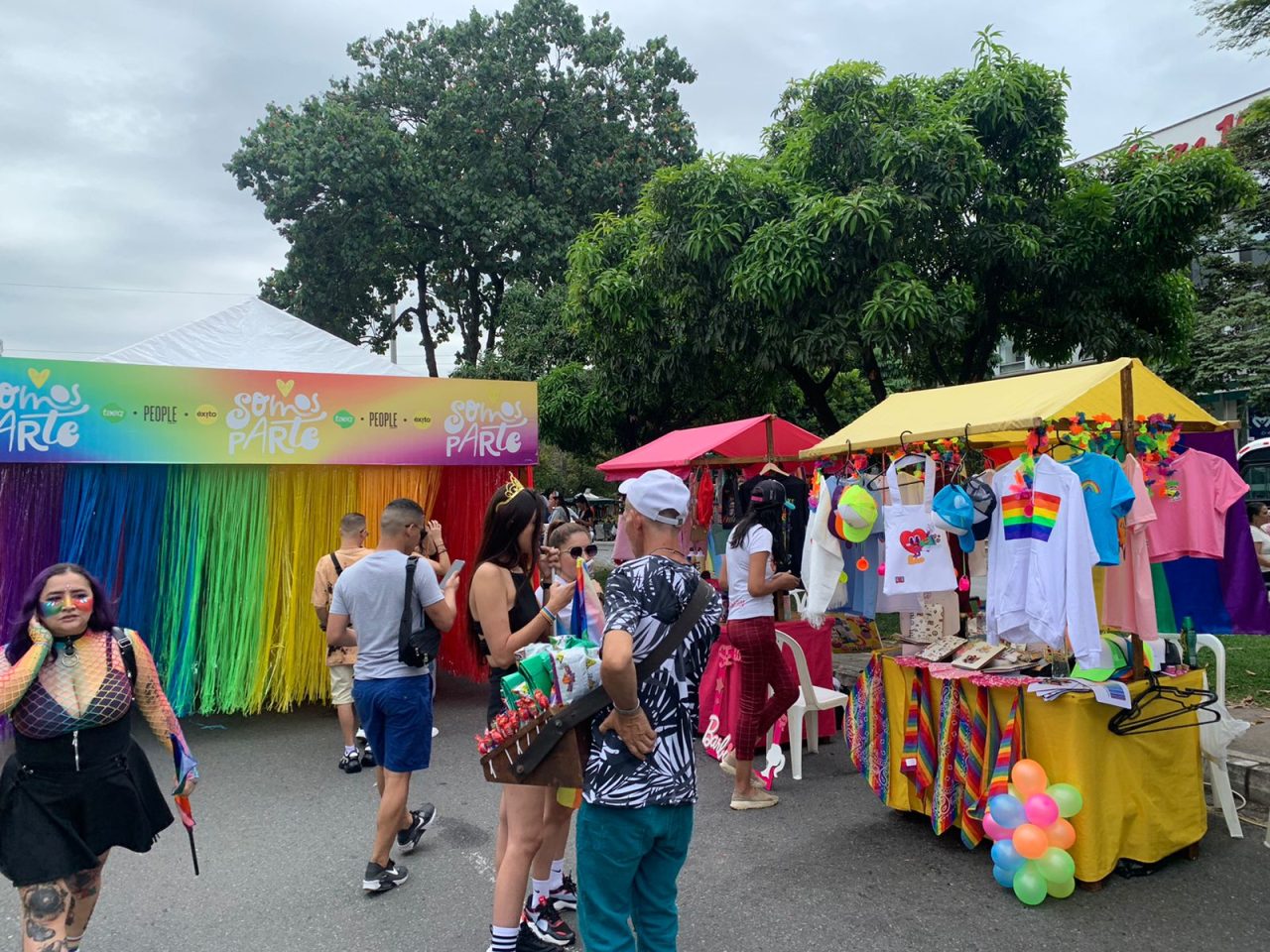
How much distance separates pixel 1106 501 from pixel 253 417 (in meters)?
5.19

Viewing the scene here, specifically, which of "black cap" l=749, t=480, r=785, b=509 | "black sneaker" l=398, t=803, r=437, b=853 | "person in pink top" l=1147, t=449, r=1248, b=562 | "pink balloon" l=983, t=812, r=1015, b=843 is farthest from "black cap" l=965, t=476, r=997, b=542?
"black sneaker" l=398, t=803, r=437, b=853

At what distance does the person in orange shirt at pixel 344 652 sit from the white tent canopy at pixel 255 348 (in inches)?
62.7

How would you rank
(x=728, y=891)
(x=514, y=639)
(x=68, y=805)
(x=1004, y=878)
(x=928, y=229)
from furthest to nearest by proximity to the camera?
(x=928, y=229)
(x=728, y=891)
(x=1004, y=878)
(x=514, y=639)
(x=68, y=805)

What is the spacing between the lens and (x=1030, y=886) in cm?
320

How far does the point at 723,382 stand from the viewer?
11.1 metres

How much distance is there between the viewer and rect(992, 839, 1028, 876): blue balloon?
10.7 ft

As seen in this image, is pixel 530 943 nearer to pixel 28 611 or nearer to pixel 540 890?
pixel 540 890

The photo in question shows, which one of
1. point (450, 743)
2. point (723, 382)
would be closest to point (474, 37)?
point (723, 382)

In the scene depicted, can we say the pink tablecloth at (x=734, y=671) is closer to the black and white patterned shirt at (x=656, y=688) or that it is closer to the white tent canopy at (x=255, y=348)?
the black and white patterned shirt at (x=656, y=688)

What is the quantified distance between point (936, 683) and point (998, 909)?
3.25 ft

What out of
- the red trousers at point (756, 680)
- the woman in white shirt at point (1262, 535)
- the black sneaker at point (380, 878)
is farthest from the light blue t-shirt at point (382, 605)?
the woman in white shirt at point (1262, 535)

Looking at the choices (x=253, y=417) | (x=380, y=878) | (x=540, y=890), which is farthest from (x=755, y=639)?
(x=253, y=417)

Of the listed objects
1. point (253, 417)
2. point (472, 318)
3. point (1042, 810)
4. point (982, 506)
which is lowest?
point (1042, 810)

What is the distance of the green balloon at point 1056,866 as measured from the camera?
10.5 feet
